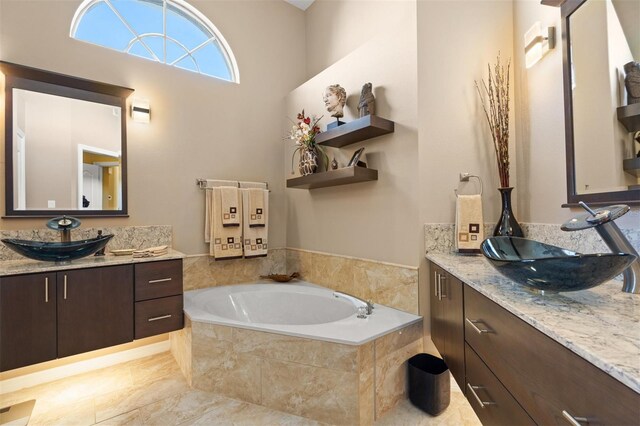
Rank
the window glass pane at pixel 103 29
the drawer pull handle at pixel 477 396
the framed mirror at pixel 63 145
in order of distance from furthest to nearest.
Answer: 1. the window glass pane at pixel 103 29
2. the framed mirror at pixel 63 145
3. the drawer pull handle at pixel 477 396

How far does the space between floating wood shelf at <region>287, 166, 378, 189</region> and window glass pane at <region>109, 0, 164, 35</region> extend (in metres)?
2.01

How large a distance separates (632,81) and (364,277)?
189 centimetres

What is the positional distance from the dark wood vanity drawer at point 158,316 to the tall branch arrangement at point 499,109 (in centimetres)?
259

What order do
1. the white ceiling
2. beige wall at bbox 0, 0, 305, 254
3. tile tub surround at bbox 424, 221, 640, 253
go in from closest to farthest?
1. tile tub surround at bbox 424, 221, 640, 253
2. beige wall at bbox 0, 0, 305, 254
3. the white ceiling

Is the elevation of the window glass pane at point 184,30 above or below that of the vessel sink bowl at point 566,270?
above

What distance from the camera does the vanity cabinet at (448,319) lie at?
4.89ft

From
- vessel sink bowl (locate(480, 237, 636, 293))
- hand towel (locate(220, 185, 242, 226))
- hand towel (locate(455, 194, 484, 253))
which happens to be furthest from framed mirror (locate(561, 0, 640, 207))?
hand towel (locate(220, 185, 242, 226))

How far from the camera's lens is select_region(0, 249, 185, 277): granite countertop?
1748 millimetres

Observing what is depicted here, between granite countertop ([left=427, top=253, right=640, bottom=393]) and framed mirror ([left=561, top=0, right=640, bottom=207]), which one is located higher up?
framed mirror ([left=561, top=0, right=640, bottom=207])

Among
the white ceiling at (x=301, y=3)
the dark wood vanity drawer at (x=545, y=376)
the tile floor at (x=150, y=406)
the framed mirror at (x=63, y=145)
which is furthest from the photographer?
the white ceiling at (x=301, y=3)

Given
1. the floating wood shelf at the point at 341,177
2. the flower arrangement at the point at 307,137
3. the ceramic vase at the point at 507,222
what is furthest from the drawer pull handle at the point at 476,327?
the flower arrangement at the point at 307,137

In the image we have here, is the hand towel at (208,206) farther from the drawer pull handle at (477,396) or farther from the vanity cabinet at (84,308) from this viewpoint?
the drawer pull handle at (477,396)

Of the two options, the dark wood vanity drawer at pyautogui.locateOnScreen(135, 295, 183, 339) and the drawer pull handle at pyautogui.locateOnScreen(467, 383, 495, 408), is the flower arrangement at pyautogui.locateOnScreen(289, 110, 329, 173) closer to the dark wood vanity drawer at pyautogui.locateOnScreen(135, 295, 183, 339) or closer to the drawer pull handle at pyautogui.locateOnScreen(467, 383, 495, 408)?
the dark wood vanity drawer at pyautogui.locateOnScreen(135, 295, 183, 339)

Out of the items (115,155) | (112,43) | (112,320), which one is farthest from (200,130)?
(112,320)
